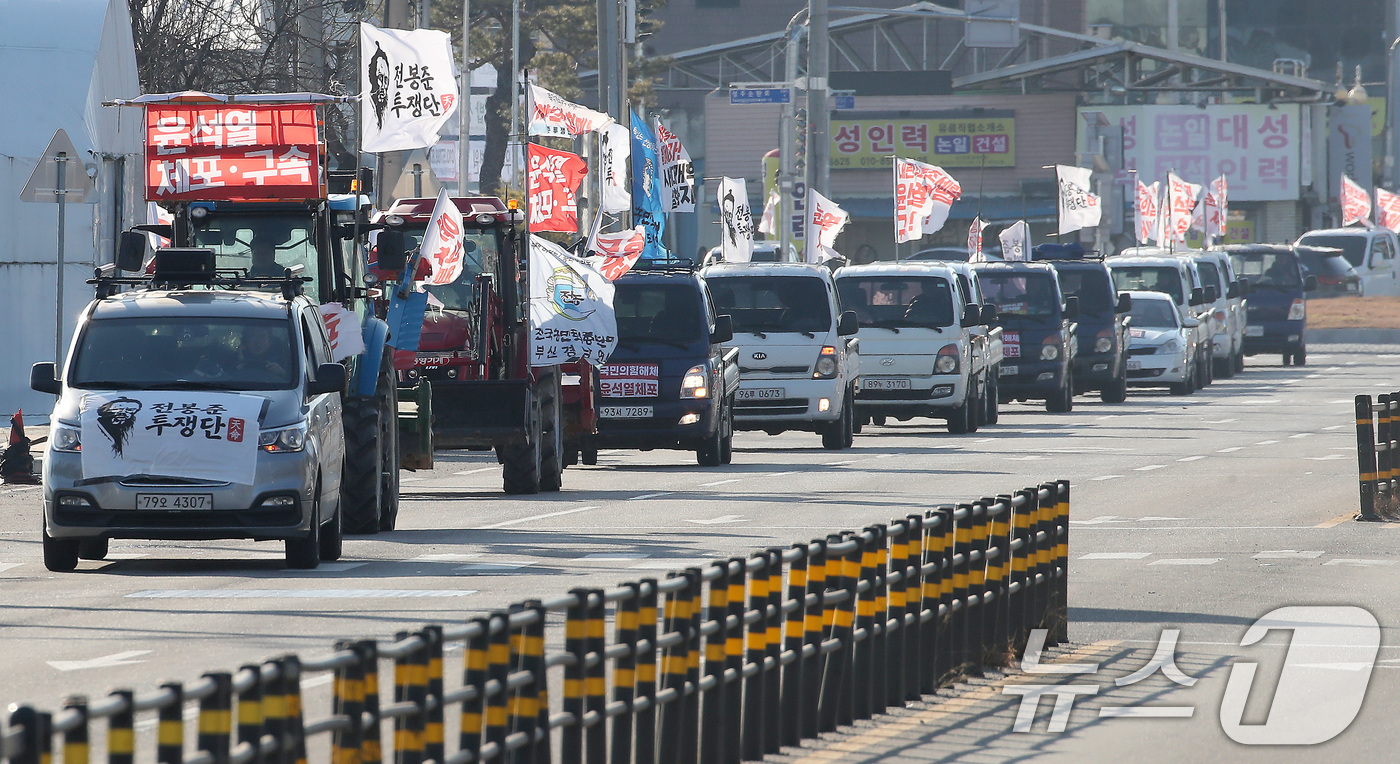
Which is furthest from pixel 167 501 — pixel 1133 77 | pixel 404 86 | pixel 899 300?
pixel 1133 77

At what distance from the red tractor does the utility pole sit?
59.2ft

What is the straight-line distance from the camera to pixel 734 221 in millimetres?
36312

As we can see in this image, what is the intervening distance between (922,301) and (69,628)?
18.7m

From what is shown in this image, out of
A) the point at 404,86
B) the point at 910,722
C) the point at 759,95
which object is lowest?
the point at 910,722

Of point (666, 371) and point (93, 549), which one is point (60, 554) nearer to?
point (93, 549)

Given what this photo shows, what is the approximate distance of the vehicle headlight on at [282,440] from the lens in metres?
13.7

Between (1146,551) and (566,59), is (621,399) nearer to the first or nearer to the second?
(1146,551)

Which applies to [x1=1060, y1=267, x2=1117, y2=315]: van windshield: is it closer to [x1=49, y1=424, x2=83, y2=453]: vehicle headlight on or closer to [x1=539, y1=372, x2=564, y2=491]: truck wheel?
[x1=539, y1=372, x2=564, y2=491]: truck wheel

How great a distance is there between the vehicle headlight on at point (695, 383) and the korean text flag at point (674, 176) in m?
9.73

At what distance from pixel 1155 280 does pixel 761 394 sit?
1530 cm

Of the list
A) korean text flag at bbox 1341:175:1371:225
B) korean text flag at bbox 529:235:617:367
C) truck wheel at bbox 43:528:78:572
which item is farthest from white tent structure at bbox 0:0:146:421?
korean text flag at bbox 1341:175:1371:225

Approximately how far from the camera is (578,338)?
20.6m

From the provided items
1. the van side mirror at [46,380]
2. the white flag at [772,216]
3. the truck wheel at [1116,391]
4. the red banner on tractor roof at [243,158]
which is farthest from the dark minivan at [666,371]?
the white flag at [772,216]

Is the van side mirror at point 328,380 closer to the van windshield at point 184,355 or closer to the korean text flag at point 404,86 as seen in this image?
the van windshield at point 184,355
